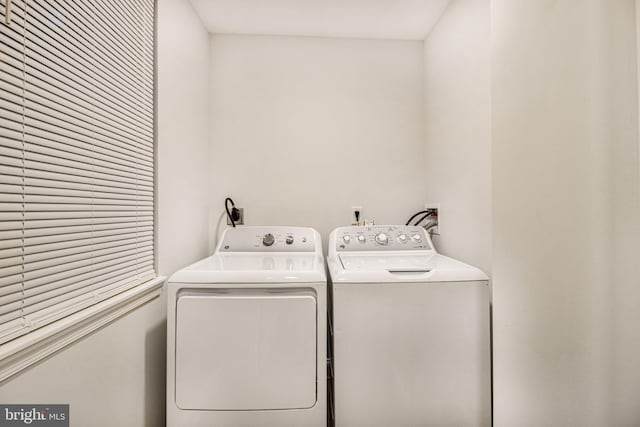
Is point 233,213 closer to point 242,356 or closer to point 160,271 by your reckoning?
point 160,271

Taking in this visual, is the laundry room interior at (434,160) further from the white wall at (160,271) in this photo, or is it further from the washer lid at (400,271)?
the washer lid at (400,271)

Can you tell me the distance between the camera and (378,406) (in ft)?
4.22

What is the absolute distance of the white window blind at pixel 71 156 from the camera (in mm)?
755

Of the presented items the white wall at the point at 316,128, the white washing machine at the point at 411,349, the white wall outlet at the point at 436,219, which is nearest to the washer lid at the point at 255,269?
the white washing machine at the point at 411,349

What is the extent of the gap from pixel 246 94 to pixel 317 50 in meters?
0.61

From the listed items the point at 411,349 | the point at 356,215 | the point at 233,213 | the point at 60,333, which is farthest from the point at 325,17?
the point at 60,333

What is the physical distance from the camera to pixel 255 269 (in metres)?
1.50

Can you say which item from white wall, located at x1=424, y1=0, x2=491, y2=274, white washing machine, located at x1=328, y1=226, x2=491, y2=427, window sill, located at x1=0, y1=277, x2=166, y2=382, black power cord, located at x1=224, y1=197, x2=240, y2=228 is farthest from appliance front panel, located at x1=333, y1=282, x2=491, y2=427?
black power cord, located at x1=224, y1=197, x2=240, y2=228

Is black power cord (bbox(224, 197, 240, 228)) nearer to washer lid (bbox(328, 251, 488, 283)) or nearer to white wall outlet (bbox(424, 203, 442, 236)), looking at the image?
washer lid (bbox(328, 251, 488, 283))

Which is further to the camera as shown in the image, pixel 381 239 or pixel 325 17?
pixel 325 17

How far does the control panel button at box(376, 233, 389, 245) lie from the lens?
6.16ft

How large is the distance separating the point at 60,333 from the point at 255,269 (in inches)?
29.9

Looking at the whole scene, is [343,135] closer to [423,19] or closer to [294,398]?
[423,19]

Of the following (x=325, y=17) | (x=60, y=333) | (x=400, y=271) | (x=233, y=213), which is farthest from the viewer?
(x=233, y=213)
